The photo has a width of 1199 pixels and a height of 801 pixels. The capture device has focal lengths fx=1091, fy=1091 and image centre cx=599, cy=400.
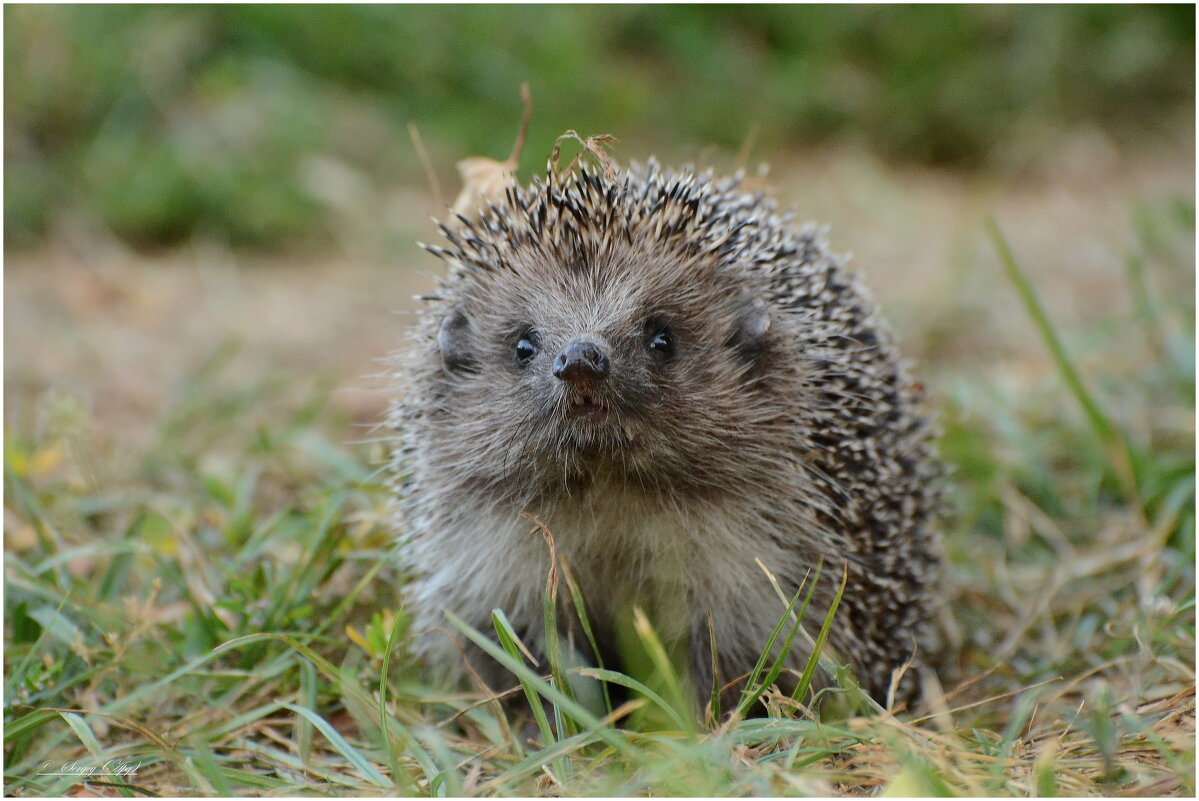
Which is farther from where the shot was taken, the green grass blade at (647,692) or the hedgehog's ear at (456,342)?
the hedgehog's ear at (456,342)

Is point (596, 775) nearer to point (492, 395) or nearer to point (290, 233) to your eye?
point (492, 395)

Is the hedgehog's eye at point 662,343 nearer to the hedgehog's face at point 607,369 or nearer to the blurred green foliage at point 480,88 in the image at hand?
the hedgehog's face at point 607,369

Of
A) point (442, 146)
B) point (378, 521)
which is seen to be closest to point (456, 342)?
point (378, 521)

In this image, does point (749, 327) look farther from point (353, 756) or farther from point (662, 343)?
point (353, 756)

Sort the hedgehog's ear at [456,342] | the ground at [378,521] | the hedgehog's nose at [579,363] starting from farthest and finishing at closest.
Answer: the hedgehog's ear at [456,342] → the hedgehog's nose at [579,363] → the ground at [378,521]

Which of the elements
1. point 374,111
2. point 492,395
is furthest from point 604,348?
point 374,111

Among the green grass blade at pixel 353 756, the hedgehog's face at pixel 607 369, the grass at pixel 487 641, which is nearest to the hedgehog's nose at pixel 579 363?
the hedgehog's face at pixel 607 369
